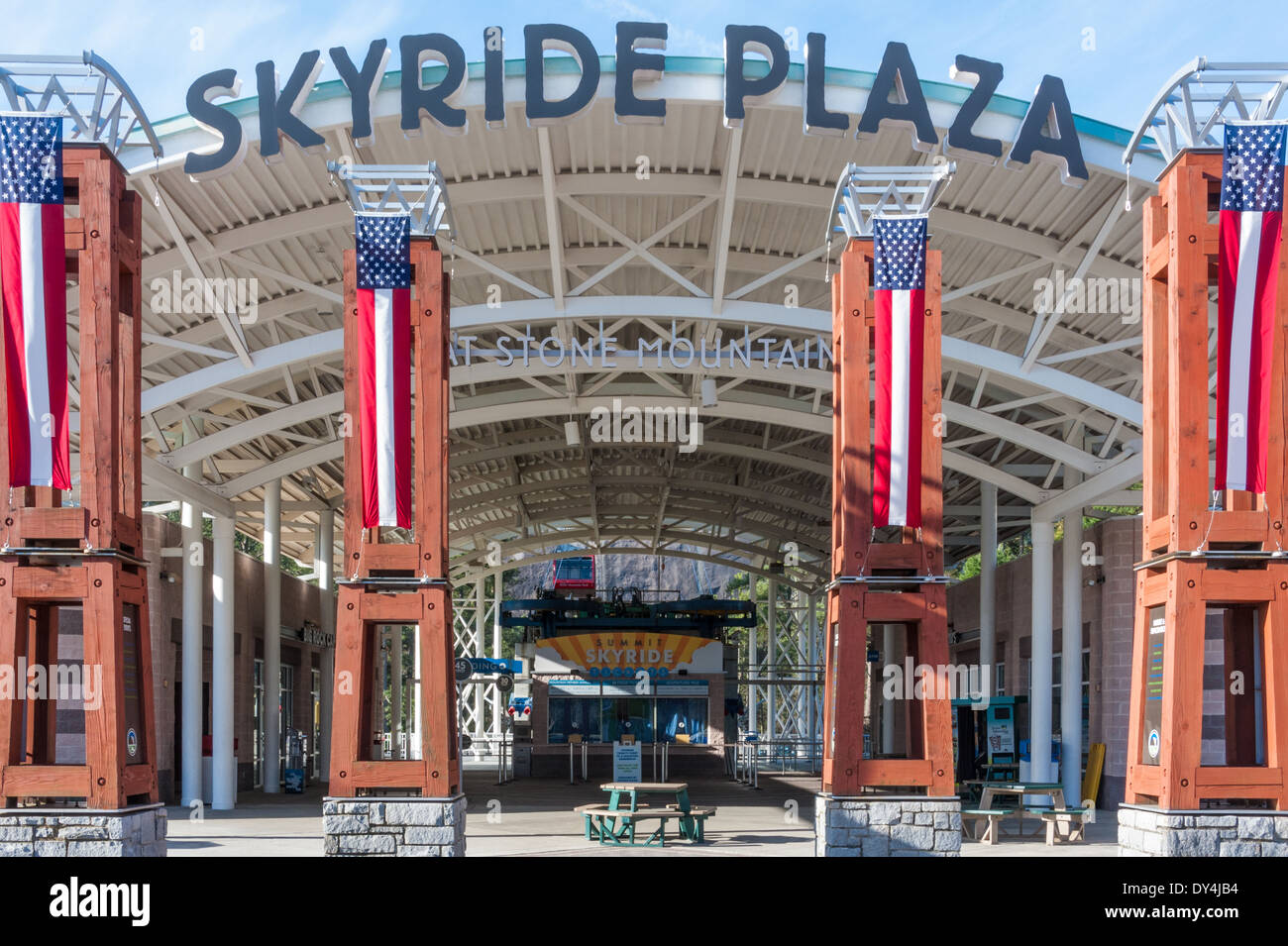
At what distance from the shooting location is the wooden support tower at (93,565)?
1184 cm

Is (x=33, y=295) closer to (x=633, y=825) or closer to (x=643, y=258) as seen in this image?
(x=633, y=825)

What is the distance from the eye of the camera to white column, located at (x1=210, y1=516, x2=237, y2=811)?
2608 cm

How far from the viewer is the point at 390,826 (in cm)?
1295

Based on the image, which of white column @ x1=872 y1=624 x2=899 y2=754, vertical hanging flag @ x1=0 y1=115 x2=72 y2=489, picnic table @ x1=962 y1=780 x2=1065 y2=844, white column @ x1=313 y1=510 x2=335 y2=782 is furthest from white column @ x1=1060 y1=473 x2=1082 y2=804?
vertical hanging flag @ x1=0 y1=115 x2=72 y2=489

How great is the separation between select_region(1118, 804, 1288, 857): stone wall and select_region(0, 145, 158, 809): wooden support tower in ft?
27.6

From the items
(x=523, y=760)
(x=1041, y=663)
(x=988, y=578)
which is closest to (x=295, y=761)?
(x=523, y=760)

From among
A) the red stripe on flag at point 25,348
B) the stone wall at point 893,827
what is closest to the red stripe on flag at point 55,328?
the red stripe on flag at point 25,348

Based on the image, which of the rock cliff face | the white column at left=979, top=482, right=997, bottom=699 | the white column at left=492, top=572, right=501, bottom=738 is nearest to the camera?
the white column at left=979, top=482, right=997, bottom=699

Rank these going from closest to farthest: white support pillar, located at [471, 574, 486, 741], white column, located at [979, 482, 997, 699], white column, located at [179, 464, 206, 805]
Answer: white column, located at [179, 464, 206, 805] → white column, located at [979, 482, 997, 699] → white support pillar, located at [471, 574, 486, 741]

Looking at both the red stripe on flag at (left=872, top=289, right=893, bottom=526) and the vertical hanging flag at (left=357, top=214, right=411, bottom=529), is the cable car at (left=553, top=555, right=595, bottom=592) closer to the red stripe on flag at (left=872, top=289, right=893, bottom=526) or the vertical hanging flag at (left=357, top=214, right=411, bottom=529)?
the vertical hanging flag at (left=357, top=214, right=411, bottom=529)

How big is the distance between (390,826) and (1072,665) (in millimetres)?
17000

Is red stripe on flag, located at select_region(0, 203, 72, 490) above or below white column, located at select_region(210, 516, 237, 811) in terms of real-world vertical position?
above
